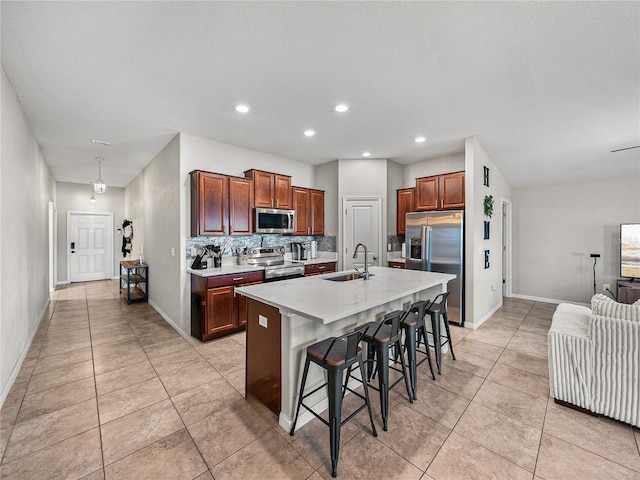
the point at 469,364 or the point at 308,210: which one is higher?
the point at 308,210

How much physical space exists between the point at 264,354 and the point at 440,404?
1508mm

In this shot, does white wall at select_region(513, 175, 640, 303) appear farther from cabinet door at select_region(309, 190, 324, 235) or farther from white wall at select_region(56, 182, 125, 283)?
white wall at select_region(56, 182, 125, 283)

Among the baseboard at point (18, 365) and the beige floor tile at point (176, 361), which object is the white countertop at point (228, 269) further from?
the baseboard at point (18, 365)

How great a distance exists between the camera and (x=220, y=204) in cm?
398

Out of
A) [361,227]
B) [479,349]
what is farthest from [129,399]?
[361,227]

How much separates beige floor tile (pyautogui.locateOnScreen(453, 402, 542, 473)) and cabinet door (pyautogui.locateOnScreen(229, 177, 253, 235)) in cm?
345

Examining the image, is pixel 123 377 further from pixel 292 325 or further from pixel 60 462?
pixel 292 325

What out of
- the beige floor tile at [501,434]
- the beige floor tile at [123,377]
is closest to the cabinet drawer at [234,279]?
the beige floor tile at [123,377]

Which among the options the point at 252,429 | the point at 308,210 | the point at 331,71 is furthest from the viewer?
the point at 308,210

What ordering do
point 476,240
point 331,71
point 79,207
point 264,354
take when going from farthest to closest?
1. point 79,207
2. point 476,240
3. point 331,71
4. point 264,354

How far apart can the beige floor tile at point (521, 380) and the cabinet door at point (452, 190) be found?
2329 mm

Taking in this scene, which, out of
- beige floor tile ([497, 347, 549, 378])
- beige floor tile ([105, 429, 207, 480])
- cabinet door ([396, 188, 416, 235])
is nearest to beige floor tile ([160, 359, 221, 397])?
beige floor tile ([105, 429, 207, 480])

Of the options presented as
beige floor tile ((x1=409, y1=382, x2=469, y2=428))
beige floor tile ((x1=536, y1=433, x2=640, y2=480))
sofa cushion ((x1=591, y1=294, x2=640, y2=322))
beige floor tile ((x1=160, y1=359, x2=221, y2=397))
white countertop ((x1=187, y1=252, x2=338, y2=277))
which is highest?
white countertop ((x1=187, y1=252, x2=338, y2=277))

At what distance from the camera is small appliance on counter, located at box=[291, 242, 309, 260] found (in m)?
5.23
